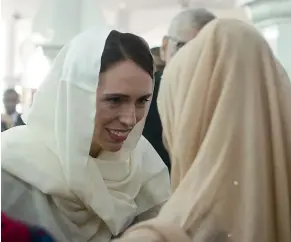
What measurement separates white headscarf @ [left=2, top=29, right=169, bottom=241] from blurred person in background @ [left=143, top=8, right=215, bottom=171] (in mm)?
133

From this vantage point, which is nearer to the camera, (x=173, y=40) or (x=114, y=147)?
(x=114, y=147)

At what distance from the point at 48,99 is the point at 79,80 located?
0.06 meters

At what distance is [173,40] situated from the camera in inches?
36.6

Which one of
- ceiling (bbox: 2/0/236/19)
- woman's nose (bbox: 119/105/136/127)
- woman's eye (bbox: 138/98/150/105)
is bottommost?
woman's nose (bbox: 119/105/136/127)

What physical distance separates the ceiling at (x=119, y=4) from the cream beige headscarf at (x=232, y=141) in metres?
0.35

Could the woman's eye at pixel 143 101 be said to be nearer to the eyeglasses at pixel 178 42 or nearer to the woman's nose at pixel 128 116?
the woman's nose at pixel 128 116

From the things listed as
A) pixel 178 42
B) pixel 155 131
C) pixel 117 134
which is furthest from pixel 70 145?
pixel 178 42

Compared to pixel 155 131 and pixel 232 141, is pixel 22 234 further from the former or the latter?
pixel 155 131

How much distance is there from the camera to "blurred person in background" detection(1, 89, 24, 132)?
2.63 feet

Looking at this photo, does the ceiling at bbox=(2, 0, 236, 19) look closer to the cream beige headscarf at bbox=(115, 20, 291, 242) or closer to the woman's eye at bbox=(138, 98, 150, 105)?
the woman's eye at bbox=(138, 98, 150, 105)

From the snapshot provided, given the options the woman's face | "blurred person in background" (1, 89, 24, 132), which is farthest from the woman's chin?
"blurred person in background" (1, 89, 24, 132)

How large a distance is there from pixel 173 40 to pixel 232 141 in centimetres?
38

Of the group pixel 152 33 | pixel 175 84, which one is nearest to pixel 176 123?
pixel 175 84

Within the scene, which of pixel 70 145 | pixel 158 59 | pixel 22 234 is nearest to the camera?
pixel 22 234
